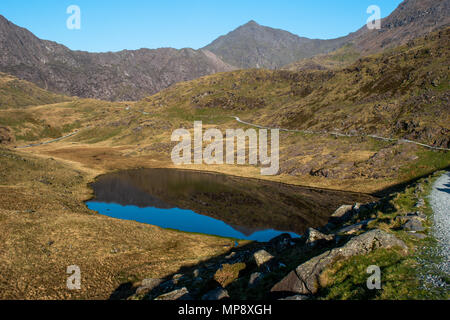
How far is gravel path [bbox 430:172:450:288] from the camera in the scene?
17.0 m

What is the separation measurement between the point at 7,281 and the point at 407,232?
3494cm

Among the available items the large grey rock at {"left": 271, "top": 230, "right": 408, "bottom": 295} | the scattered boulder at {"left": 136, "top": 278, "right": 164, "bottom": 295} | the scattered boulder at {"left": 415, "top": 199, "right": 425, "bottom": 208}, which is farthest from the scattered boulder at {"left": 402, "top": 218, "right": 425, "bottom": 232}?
the scattered boulder at {"left": 136, "top": 278, "right": 164, "bottom": 295}

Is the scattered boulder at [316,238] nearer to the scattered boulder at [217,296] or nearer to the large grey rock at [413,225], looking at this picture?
the large grey rock at [413,225]

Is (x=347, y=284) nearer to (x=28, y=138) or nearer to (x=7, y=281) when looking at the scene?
(x=7, y=281)

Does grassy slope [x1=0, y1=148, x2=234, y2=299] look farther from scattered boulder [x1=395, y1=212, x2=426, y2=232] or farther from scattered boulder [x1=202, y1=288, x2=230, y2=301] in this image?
scattered boulder [x1=395, y1=212, x2=426, y2=232]

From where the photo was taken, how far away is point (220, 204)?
63.5 metres

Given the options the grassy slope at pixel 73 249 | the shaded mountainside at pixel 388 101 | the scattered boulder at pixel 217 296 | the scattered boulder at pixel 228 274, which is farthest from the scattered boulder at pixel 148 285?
the shaded mountainside at pixel 388 101

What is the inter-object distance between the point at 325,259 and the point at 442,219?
642 inches

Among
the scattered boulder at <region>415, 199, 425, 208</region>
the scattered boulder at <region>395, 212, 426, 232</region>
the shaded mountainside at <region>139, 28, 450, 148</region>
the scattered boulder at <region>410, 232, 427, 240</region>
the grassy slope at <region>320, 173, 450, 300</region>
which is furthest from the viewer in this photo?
the shaded mountainside at <region>139, 28, 450, 148</region>

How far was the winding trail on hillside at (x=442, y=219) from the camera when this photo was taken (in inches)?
676

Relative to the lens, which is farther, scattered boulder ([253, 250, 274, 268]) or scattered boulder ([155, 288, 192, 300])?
scattered boulder ([253, 250, 274, 268])

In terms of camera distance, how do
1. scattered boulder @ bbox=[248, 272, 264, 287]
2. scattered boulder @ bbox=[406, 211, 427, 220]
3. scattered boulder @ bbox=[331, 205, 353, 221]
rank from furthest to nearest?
scattered boulder @ bbox=[331, 205, 353, 221], scattered boulder @ bbox=[406, 211, 427, 220], scattered boulder @ bbox=[248, 272, 264, 287]

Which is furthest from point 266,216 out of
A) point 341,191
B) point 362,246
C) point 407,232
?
point 362,246

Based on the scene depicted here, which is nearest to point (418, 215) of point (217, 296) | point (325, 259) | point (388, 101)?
point (325, 259)
